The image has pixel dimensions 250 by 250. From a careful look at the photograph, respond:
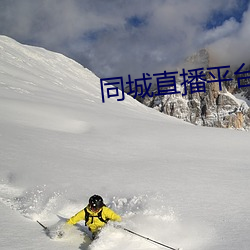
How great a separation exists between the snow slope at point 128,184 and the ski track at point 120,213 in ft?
0.06

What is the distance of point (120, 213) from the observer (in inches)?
246

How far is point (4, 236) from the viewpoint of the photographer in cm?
484

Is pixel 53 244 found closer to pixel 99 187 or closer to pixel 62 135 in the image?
pixel 99 187

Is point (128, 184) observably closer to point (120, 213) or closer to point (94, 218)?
point (120, 213)

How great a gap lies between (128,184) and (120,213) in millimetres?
1455

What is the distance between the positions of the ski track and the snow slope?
19mm

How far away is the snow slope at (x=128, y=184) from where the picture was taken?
5168 millimetres

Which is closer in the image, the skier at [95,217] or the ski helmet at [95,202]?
the ski helmet at [95,202]

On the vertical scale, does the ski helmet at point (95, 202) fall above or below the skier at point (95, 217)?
above

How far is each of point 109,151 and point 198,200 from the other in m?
4.93

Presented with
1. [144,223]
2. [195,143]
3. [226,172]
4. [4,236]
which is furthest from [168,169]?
[4,236]

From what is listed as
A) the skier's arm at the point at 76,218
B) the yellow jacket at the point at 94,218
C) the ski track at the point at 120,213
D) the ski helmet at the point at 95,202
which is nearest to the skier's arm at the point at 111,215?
the yellow jacket at the point at 94,218

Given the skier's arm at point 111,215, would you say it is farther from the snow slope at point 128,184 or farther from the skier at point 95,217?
the snow slope at point 128,184

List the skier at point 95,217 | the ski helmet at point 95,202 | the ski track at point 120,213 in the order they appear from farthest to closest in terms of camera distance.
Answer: the skier at point 95,217 → the ski helmet at point 95,202 → the ski track at point 120,213
